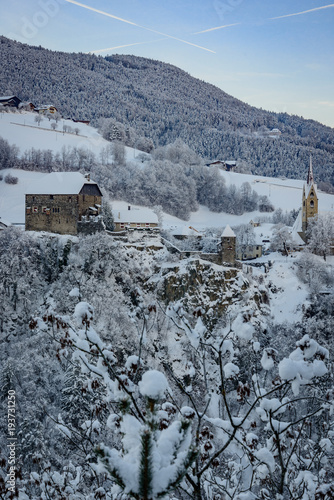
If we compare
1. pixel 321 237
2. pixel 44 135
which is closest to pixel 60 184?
pixel 321 237

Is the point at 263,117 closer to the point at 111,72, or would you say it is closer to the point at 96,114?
the point at 111,72

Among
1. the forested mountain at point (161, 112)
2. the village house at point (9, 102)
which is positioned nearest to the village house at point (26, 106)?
the village house at point (9, 102)

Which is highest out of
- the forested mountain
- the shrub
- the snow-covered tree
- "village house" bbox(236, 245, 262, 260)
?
the forested mountain

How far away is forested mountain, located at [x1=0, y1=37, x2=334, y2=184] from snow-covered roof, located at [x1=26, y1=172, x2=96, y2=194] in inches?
2264

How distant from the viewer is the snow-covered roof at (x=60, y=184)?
30.1 m

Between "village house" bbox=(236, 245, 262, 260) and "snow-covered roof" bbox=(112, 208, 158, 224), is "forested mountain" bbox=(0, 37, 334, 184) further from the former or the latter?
"snow-covered roof" bbox=(112, 208, 158, 224)

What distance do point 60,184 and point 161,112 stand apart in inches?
3447

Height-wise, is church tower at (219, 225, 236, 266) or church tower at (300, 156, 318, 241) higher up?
church tower at (300, 156, 318, 241)

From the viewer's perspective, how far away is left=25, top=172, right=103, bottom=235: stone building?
29859mm

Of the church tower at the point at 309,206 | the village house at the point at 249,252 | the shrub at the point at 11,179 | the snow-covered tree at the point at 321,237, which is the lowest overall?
the village house at the point at 249,252

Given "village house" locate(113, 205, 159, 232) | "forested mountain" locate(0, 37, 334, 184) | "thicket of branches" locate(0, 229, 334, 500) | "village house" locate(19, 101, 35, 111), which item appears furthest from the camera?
"forested mountain" locate(0, 37, 334, 184)

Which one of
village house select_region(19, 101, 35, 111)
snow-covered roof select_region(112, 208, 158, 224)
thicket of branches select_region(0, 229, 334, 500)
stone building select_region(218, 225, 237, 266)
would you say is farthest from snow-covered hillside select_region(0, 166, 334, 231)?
village house select_region(19, 101, 35, 111)

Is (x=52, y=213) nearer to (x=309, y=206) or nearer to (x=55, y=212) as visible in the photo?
(x=55, y=212)

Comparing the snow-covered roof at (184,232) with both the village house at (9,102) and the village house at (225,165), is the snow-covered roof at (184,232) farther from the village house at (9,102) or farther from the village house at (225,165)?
the village house at (9,102)
